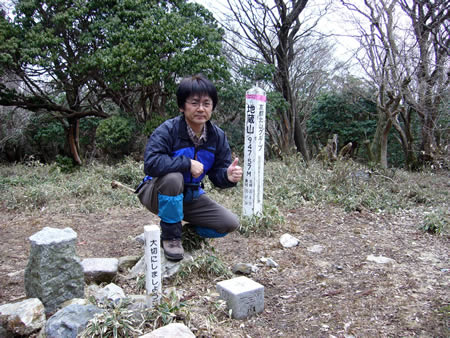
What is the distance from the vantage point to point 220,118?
11.0 m

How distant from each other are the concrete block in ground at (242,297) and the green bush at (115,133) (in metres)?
7.09

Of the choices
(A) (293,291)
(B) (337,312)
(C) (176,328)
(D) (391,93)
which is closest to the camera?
(C) (176,328)

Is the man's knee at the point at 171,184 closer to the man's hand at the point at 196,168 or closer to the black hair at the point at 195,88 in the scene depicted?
the man's hand at the point at 196,168

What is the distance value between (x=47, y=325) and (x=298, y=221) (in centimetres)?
320

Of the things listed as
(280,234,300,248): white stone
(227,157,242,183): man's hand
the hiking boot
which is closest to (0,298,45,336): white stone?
the hiking boot

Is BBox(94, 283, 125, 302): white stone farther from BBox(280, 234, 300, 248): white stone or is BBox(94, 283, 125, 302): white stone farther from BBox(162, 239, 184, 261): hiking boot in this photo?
BBox(280, 234, 300, 248): white stone

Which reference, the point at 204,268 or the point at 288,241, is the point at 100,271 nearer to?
the point at 204,268

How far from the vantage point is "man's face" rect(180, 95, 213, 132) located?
2.41 metres

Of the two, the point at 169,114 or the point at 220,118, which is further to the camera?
the point at 220,118

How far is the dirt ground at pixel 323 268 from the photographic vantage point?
6.91 feet

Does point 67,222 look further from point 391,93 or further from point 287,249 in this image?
point 391,93

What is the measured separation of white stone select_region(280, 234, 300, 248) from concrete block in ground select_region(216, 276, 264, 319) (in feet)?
4.30

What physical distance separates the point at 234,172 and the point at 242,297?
84cm

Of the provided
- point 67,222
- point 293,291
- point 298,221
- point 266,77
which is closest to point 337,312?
point 293,291
